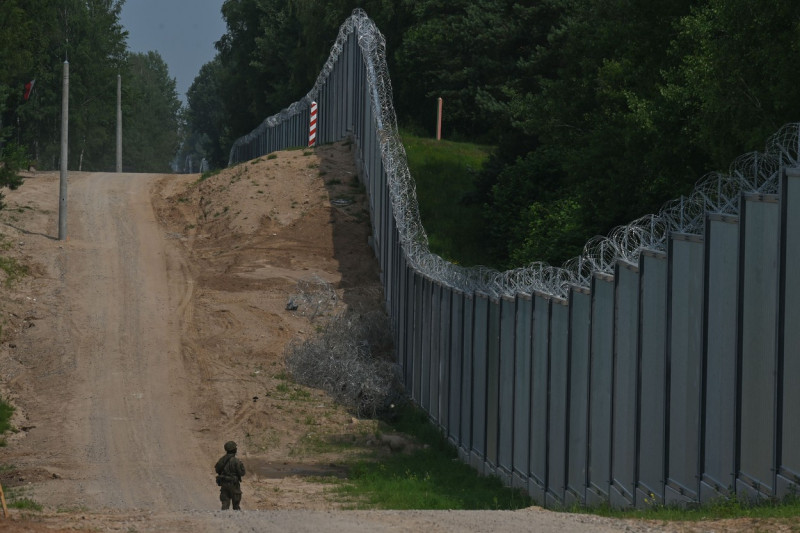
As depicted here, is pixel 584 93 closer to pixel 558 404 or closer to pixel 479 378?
pixel 479 378

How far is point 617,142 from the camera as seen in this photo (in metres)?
29.8

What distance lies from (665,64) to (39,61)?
6353 centimetres

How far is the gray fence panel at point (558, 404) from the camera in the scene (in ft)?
54.9

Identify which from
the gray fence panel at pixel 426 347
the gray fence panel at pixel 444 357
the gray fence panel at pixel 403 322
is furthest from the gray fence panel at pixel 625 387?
the gray fence panel at pixel 403 322

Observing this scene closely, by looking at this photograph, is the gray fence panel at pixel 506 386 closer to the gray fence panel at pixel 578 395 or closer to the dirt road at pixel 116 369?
the gray fence panel at pixel 578 395

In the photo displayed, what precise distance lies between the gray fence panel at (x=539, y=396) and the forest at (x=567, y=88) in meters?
5.96

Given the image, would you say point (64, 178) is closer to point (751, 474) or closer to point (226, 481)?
point (226, 481)

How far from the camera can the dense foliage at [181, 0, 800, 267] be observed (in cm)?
2291

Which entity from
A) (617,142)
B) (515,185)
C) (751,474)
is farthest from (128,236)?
(751,474)

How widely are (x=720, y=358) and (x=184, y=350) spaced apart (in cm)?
1765

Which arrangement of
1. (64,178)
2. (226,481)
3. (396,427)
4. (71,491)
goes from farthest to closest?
1. (64,178)
2. (396,427)
3. (71,491)
4. (226,481)

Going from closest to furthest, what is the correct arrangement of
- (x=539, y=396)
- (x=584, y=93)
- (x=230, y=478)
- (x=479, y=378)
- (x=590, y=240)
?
(x=590, y=240)
(x=230, y=478)
(x=539, y=396)
(x=479, y=378)
(x=584, y=93)

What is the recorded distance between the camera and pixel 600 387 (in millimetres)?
15609

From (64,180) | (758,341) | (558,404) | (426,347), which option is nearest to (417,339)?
(426,347)
